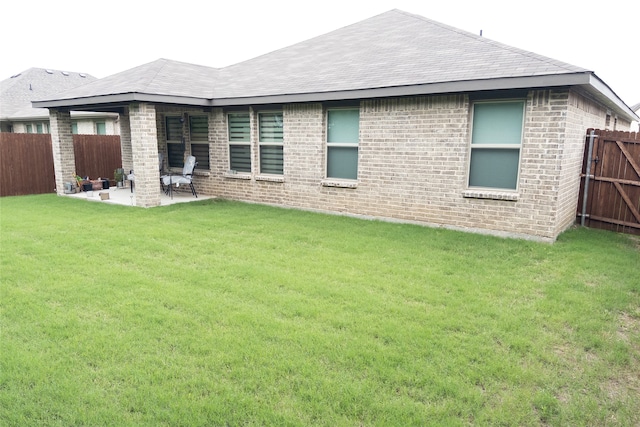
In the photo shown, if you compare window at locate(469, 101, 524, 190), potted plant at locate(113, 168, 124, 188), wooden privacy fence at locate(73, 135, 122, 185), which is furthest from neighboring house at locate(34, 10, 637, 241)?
wooden privacy fence at locate(73, 135, 122, 185)

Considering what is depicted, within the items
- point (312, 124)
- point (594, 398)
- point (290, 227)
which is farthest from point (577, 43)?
point (594, 398)

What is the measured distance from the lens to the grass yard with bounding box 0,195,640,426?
113 inches

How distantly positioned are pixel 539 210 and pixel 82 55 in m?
53.8

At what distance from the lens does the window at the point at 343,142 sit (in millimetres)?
9359

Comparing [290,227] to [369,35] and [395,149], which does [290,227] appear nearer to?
[395,149]

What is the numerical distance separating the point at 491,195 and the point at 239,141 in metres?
6.54

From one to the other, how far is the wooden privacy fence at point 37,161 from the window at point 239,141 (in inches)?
214

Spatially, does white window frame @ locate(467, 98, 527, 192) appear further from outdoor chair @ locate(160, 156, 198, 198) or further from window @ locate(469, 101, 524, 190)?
outdoor chair @ locate(160, 156, 198, 198)

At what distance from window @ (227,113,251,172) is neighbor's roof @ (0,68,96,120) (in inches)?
569

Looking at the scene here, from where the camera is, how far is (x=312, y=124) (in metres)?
9.74

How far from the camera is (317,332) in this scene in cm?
388

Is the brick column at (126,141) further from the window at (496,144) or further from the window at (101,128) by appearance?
the window at (496,144)

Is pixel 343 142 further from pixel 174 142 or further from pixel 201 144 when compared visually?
pixel 174 142

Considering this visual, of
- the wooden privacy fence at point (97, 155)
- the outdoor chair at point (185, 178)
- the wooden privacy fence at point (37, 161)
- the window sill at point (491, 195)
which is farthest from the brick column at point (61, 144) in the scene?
the window sill at point (491, 195)
